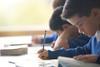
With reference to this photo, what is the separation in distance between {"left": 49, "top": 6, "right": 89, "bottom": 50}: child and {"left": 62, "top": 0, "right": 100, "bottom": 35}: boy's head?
42 centimetres

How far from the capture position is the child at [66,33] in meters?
1.64

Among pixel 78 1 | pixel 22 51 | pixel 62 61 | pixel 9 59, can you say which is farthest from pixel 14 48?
pixel 78 1

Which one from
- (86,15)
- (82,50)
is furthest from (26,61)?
(86,15)

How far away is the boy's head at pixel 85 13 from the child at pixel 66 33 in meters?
0.42

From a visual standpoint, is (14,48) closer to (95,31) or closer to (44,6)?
(95,31)

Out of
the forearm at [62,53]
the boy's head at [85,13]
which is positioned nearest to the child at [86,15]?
the boy's head at [85,13]

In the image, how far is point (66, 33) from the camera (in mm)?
1674

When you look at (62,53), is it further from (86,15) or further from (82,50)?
(86,15)

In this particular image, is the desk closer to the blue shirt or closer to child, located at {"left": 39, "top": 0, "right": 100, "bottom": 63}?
the blue shirt

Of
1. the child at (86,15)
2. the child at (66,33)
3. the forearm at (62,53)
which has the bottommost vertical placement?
the forearm at (62,53)

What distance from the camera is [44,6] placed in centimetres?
252

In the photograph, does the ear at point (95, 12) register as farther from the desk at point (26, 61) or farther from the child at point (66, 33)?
the child at point (66, 33)

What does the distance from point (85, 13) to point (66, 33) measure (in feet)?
1.66

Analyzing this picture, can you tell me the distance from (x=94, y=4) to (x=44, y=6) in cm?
138
